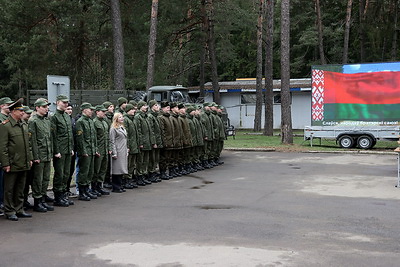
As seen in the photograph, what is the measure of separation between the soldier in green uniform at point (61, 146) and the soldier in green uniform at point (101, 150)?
104 cm

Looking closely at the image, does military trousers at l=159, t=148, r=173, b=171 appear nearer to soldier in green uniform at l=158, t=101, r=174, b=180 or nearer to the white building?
soldier in green uniform at l=158, t=101, r=174, b=180

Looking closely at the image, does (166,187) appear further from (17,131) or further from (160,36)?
(160,36)

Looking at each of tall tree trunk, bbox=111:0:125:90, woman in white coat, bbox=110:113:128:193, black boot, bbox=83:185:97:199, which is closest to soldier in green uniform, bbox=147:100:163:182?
woman in white coat, bbox=110:113:128:193

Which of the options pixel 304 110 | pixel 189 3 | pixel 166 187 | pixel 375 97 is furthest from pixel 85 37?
pixel 166 187

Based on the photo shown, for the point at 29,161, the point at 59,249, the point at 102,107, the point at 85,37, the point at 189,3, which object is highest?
the point at 189,3

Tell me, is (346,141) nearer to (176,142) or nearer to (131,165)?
(176,142)

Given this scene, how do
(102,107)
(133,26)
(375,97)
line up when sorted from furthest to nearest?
1. (133,26)
2. (375,97)
3. (102,107)

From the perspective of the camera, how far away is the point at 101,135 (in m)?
11.7

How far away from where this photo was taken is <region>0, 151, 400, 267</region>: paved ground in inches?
264

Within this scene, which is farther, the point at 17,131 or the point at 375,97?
the point at 375,97

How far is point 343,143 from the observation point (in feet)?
81.4

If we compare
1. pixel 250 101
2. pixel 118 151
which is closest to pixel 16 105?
pixel 118 151

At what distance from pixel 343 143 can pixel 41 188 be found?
57.9 feet

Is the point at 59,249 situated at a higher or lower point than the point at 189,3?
lower
